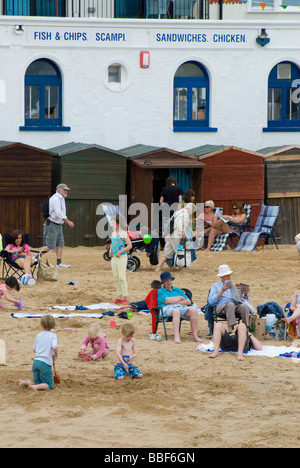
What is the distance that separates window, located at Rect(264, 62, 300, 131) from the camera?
24.5 m

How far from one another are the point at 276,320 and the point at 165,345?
1536 millimetres

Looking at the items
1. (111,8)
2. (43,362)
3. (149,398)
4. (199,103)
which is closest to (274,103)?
(199,103)

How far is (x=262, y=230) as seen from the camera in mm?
22062

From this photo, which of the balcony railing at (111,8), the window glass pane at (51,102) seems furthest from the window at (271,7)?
the window glass pane at (51,102)

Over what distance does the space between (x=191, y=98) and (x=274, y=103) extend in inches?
86.8

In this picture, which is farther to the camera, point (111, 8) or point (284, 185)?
point (111, 8)

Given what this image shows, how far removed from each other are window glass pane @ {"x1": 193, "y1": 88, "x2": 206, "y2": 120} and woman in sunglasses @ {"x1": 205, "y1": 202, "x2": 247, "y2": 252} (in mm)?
3358

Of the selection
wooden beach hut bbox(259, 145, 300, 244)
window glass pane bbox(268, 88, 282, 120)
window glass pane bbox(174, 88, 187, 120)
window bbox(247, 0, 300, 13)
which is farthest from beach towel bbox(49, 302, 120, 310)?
window bbox(247, 0, 300, 13)

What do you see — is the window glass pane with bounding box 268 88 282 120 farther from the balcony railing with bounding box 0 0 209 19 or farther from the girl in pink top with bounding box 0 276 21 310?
the girl in pink top with bounding box 0 276 21 310

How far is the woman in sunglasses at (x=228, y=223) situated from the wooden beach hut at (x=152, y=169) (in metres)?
1.04

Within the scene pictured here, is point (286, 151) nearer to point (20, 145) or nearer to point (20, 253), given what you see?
point (20, 145)

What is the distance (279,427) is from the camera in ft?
29.1

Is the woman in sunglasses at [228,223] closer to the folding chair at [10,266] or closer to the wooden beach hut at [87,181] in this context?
the wooden beach hut at [87,181]
